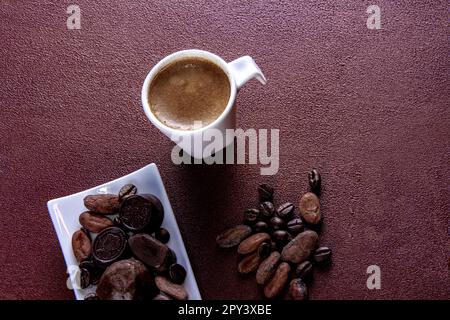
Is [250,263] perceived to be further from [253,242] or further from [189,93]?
[189,93]

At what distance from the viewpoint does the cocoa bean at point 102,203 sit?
946 millimetres

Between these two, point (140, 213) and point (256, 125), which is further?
point (256, 125)

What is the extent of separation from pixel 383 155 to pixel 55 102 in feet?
2.17

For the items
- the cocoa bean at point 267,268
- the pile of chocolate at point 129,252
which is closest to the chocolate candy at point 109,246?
the pile of chocolate at point 129,252

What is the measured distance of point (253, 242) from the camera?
0.98 meters

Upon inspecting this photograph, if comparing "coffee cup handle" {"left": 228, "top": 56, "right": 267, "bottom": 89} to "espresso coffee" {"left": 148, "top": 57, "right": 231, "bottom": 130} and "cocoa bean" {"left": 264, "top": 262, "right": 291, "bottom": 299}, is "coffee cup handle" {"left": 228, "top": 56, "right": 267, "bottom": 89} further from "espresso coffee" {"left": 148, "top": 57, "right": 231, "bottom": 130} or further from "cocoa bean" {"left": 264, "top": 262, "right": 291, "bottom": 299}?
"cocoa bean" {"left": 264, "top": 262, "right": 291, "bottom": 299}

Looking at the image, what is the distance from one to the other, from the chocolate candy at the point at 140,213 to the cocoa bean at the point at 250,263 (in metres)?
0.18

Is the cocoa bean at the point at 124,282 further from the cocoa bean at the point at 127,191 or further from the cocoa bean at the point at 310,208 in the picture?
the cocoa bean at the point at 310,208

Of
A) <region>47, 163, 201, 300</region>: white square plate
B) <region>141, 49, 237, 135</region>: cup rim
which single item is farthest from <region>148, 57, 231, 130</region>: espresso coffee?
<region>47, 163, 201, 300</region>: white square plate

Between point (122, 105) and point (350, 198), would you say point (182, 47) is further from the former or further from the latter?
point (350, 198)

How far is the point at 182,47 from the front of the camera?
1129mm

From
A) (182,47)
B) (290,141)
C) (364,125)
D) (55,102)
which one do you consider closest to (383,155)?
(364,125)

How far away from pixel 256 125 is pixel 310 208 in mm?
197

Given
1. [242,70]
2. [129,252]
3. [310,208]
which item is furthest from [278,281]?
[242,70]
